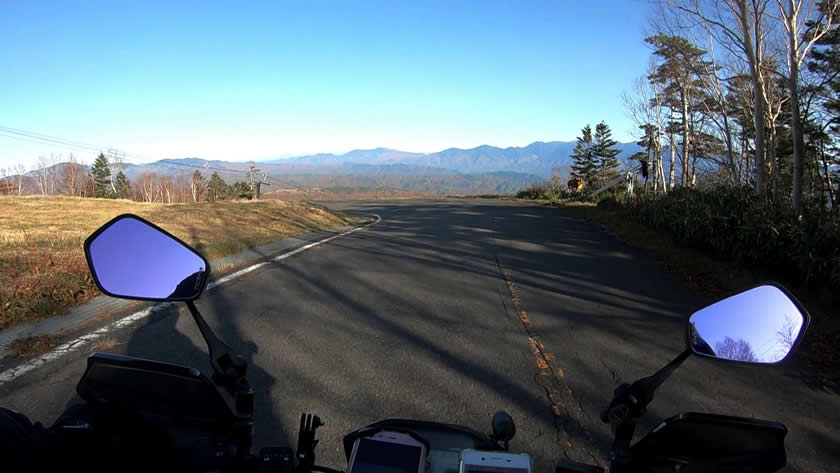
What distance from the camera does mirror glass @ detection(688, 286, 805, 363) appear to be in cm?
178

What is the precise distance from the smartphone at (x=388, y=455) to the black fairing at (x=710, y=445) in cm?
71

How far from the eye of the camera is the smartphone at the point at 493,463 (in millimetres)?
1412

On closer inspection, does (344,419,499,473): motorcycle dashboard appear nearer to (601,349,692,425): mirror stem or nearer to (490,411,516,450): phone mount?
(490,411,516,450): phone mount

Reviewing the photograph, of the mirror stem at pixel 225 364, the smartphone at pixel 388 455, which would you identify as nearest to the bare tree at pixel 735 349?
the smartphone at pixel 388 455

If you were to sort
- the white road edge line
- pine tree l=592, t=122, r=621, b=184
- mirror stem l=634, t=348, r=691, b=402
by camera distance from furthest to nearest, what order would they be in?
pine tree l=592, t=122, r=621, b=184 < the white road edge line < mirror stem l=634, t=348, r=691, b=402

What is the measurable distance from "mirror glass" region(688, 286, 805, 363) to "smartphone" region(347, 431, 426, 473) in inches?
40.7

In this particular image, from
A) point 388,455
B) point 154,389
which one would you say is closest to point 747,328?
point 388,455

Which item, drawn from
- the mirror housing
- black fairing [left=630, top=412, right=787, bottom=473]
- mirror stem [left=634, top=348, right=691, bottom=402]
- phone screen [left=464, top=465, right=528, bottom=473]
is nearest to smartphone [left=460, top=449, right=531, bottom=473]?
phone screen [left=464, top=465, right=528, bottom=473]

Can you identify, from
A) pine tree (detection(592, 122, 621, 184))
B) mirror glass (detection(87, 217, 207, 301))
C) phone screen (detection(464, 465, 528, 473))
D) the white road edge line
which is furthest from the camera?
pine tree (detection(592, 122, 621, 184))

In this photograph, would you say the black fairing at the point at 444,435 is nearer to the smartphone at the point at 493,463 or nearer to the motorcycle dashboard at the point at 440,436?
the motorcycle dashboard at the point at 440,436

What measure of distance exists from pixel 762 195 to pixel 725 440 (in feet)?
40.4

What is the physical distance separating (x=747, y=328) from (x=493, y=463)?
109 centimetres

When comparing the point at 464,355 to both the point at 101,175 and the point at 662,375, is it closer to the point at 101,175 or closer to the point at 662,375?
the point at 662,375

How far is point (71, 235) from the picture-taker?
10586 millimetres
